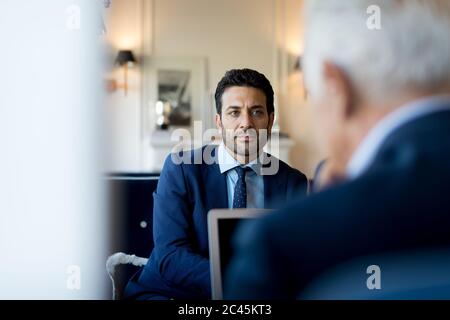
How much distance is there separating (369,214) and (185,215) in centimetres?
44

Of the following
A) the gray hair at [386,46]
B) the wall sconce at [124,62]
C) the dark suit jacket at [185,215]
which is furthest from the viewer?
the wall sconce at [124,62]

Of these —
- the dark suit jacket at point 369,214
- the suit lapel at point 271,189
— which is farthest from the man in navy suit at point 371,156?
the suit lapel at point 271,189

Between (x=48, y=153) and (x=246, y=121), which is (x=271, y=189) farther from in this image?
(x=48, y=153)

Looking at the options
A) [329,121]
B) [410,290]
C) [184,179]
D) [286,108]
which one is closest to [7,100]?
[184,179]

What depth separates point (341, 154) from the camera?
1.85 feet

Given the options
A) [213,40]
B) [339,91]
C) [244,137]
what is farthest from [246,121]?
[339,91]

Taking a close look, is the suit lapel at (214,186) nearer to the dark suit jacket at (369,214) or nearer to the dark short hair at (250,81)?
the dark short hair at (250,81)

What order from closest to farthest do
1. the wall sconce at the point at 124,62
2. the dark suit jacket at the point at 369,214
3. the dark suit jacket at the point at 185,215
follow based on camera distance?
the dark suit jacket at the point at 369,214, the dark suit jacket at the point at 185,215, the wall sconce at the point at 124,62

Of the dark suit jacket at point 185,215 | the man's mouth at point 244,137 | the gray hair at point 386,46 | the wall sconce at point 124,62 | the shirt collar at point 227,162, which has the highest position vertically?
the wall sconce at point 124,62

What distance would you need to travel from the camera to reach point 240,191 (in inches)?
32.9

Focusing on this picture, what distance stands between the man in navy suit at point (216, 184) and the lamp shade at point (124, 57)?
184 millimetres

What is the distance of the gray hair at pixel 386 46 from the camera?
1.69ft

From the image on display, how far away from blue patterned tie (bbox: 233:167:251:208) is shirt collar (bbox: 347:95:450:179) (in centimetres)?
33
